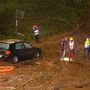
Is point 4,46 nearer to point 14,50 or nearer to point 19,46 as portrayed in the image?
point 14,50

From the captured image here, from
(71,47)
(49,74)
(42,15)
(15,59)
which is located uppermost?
(42,15)

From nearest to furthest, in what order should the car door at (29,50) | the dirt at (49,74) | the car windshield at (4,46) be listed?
the dirt at (49,74), the car windshield at (4,46), the car door at (29,50)

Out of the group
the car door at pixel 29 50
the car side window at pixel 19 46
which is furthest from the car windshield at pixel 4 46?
the car door at pixel 29 50

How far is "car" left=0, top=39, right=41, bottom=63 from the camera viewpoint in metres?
25.7

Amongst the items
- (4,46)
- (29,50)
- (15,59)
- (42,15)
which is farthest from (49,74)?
(42,15)

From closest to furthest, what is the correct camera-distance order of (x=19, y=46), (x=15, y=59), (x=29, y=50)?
1. (x=15, y=59)
2. (x=19, y=46)
3. (x=29, y=50)

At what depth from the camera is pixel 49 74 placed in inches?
924

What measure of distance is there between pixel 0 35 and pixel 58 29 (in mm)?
7770

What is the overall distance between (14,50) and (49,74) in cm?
364

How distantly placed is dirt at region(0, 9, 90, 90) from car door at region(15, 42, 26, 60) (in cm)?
53

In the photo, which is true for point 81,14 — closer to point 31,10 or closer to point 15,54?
point 31,10

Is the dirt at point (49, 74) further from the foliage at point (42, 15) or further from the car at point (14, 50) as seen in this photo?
the foliage at point (42, 15)

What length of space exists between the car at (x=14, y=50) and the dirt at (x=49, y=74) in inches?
16.6

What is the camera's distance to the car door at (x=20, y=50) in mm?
26281
